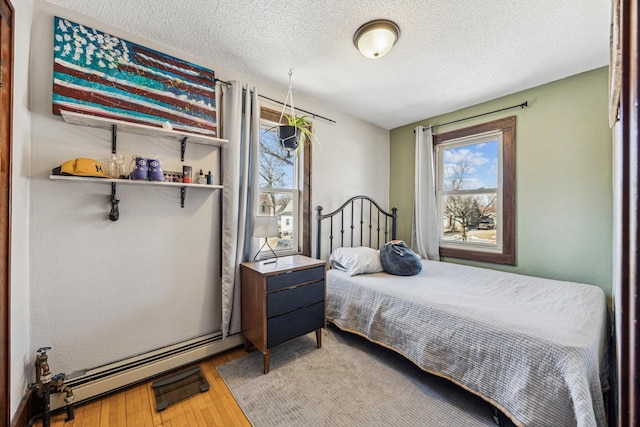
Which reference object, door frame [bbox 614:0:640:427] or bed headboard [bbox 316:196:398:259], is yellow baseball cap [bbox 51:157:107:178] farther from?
door frame [bbox 614:0:640:427]

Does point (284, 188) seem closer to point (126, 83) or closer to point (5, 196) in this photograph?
point (126, 83)

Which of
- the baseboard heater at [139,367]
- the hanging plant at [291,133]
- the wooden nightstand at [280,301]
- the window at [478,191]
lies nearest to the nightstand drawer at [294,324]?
the wooden nightstand at [280,301]

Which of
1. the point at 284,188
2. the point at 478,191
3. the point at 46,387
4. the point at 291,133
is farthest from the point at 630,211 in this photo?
the point at 478,191

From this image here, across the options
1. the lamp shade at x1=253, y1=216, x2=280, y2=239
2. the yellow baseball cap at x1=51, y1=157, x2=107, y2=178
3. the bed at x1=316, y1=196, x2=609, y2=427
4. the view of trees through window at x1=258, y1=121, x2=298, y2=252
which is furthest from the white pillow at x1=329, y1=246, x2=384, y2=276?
the yellow baseball cap at x1=51, y1=157, x2=107, y2=178

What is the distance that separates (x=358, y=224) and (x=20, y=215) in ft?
9.66

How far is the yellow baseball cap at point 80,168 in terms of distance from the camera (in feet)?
4.89

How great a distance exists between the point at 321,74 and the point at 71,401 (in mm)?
2873

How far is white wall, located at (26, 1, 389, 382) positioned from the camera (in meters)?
1.55

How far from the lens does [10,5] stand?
1.23 meters

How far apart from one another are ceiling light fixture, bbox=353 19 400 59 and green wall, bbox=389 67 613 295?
1769mm

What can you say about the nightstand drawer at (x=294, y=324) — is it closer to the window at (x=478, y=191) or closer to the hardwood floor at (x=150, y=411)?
the hardwood floor at (x=150, y=411)

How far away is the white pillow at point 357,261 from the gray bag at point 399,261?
0.27 feet

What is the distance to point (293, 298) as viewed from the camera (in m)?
2.04

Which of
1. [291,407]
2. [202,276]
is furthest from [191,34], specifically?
[291,407]
